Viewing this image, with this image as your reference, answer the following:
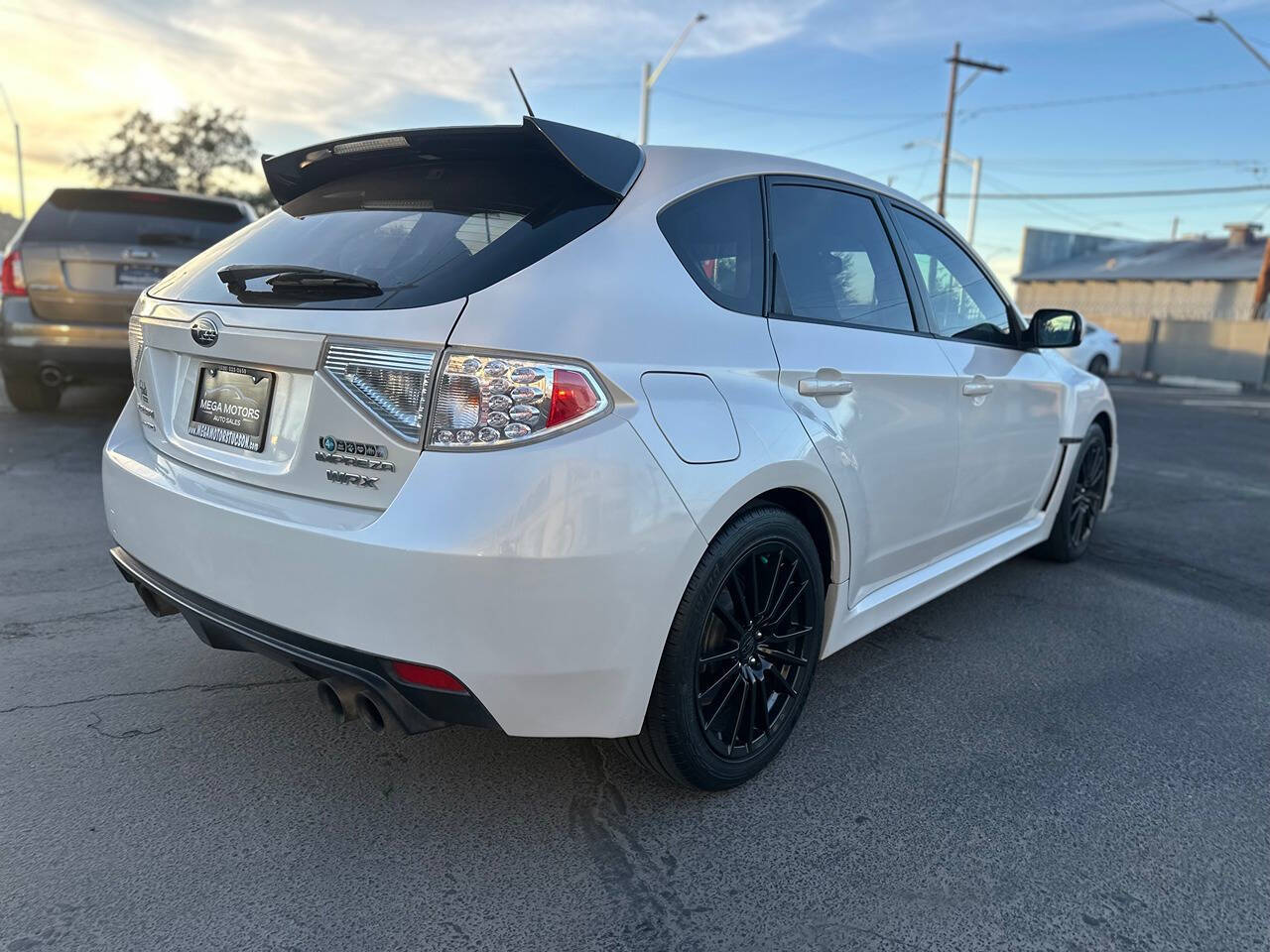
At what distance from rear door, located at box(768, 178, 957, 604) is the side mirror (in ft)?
3.13

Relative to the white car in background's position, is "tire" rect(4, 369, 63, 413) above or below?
below

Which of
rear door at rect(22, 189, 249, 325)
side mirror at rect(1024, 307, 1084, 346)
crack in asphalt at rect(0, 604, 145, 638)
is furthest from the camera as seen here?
rear door at rect(22, 189, 249, 325)

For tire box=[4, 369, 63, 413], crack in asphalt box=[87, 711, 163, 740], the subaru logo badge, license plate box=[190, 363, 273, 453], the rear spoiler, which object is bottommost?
crack in asphalt box=[87, 711, 163, 740]

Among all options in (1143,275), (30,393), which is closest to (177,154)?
(30,393)

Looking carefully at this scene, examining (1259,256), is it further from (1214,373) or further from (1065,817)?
(1065,817)

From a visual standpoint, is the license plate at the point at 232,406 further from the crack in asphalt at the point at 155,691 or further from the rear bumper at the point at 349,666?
the crack in asphalt at the point at 155,691

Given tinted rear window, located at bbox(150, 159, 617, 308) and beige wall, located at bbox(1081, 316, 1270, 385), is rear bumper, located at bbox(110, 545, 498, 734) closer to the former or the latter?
tinted rear window, located at bbox(150, 159, 617, 308)

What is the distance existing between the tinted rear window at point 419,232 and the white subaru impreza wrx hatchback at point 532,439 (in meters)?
0.01

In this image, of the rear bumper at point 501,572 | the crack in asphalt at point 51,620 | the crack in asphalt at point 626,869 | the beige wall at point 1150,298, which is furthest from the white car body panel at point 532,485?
the beige wall at point 1150,298

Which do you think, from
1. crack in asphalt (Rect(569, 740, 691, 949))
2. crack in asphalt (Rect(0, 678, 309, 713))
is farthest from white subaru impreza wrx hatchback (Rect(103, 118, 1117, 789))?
crack in asphalt (Rect(0, 678, 309, 713))

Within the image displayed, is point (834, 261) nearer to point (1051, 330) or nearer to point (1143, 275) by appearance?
point (1051, 330)

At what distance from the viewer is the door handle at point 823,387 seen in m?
2.57

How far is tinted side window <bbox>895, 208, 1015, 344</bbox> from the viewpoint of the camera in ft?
11.4

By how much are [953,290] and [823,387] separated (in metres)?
1.35
